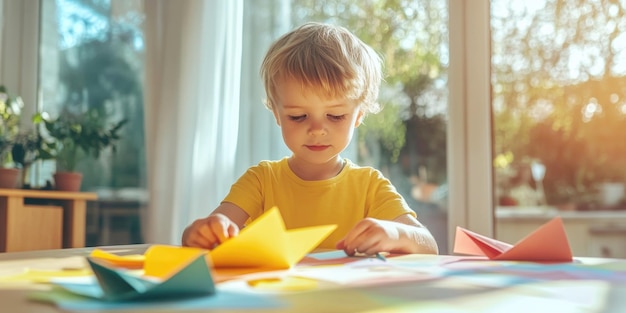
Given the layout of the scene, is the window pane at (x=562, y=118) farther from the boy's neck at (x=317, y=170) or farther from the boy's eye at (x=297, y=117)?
the boy's eye at (x=297, y=117)

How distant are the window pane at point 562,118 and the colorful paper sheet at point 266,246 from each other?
1.67 meters

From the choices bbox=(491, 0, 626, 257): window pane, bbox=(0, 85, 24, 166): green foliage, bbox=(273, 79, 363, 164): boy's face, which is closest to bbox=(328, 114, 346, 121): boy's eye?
bbox=(273, 79, 363, 164): boy's face

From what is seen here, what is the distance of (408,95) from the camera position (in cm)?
248

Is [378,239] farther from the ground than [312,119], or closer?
closer

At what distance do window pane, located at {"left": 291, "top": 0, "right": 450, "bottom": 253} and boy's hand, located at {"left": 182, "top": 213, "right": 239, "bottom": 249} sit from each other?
150 cm

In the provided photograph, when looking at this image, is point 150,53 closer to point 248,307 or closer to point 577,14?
point 577,14

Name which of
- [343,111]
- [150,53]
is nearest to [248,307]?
[343,111]

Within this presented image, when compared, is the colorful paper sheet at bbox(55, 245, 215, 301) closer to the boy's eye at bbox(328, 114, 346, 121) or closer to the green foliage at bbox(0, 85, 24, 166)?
the boy's eye at bbox(328, 114, 346, 121)

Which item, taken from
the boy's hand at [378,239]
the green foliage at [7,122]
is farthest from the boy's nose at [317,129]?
the green foliage at [7,122]

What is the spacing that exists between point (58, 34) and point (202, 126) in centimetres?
117

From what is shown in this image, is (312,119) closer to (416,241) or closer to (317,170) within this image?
(317,170)

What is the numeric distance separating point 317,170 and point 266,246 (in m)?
0.73

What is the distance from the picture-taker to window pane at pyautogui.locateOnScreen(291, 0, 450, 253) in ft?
7.94

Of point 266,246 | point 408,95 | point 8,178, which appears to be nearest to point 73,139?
point 8,178
